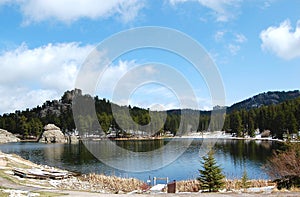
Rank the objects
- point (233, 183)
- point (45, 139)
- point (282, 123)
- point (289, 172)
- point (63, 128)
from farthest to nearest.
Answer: point (63, 128) < point (45, 139) < point (282, 123) < point (233, 183) < point (289, 172)

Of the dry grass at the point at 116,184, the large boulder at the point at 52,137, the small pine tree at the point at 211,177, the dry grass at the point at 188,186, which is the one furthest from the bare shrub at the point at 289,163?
the large boulder at the point at 52,137

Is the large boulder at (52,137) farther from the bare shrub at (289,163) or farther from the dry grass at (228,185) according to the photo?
the bare shrub at (289,163)

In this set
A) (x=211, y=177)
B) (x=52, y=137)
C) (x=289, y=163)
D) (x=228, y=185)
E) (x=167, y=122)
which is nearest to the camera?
(x=289, y=163)

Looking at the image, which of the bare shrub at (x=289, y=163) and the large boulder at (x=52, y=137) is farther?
the large boulder at (x=52, y=137)

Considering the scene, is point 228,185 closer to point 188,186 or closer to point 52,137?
point 188,186

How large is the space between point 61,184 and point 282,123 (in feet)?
367

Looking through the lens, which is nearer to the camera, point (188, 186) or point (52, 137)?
point (188, 186)

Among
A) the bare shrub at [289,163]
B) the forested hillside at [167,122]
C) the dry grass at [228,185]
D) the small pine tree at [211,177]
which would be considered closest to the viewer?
the bare shrub at [289,163]

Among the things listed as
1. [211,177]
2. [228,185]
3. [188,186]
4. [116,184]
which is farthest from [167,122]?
[211,177]

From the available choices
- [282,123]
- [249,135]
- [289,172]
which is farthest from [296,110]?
[289,172]

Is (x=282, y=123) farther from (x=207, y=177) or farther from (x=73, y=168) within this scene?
(x=207, y=177)

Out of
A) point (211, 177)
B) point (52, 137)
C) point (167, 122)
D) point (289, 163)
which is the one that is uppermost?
point (167, 122)

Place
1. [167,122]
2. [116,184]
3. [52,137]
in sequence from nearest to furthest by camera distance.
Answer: [116,184] < [52,137] < [167,122]

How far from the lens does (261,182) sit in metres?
34.2
